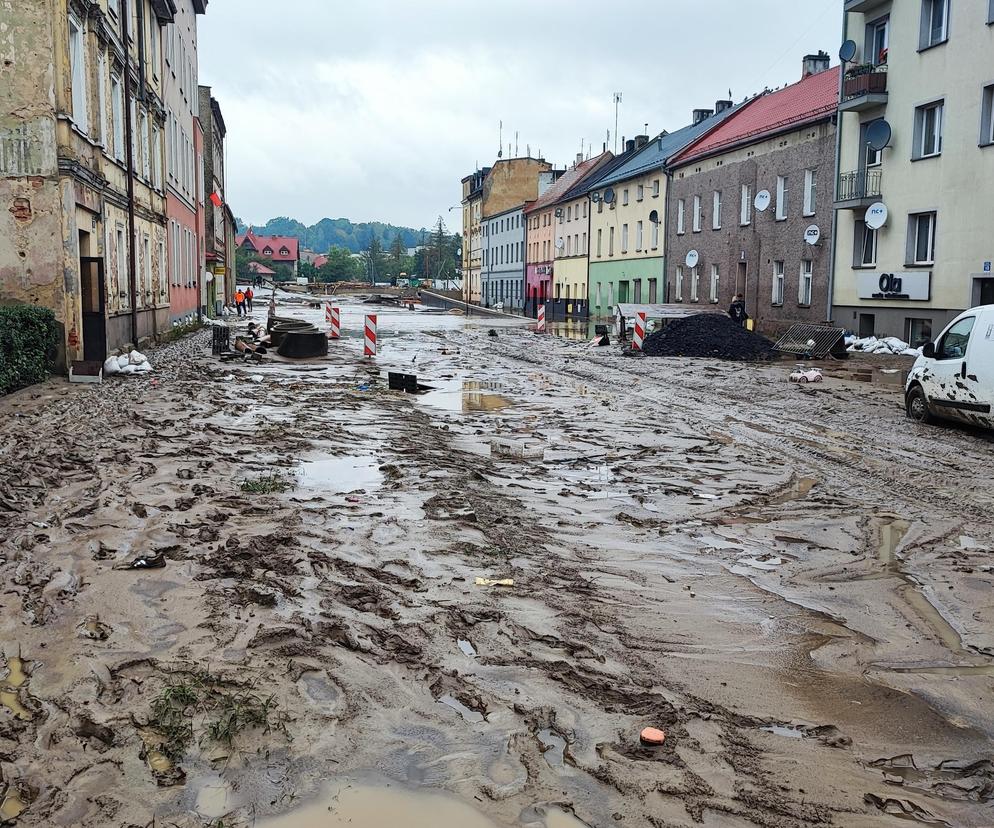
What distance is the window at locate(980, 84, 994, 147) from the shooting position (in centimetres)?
2483

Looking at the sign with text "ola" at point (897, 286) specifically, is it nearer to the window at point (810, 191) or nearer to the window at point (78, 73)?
the window at point (810, 191)

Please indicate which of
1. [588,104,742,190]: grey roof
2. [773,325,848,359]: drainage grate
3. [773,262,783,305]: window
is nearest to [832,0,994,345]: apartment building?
[773,325,848,359]: drainage grate

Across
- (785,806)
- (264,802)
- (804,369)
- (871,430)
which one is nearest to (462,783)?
(264,802)

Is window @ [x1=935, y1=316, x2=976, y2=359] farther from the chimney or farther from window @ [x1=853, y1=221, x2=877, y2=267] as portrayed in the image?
the chimney

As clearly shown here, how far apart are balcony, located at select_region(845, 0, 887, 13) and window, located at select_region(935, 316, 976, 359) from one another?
774 inches

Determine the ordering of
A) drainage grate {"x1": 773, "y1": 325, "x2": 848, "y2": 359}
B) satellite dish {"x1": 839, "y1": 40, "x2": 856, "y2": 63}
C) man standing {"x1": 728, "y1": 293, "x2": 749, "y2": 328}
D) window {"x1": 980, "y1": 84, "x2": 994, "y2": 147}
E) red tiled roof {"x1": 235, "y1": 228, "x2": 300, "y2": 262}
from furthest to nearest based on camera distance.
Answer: red tiled roof {"x1": 235, "y1": 228, "x2": 300, "y2": 262}, man standing {"x1": 728, "y1": 293, "x2": 749, "y2": 328}, satellite dish {"x1": 839, "y1": 40, "x2": 856, "y2": 63}, drainage grate {"x1": 773, "y1": 325, "x2": 848, "y2": 359}, window {"x1": 980, "y1": 84, "x2": 994, "y2": 147}

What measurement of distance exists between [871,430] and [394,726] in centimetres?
1087

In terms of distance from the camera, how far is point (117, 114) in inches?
928

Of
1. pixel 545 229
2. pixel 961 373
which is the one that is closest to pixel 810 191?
pixel 961 373

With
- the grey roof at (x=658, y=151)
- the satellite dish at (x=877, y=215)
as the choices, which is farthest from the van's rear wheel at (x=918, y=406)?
the grey roof at (x=658, y=151)

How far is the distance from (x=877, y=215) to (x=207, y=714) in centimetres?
2834

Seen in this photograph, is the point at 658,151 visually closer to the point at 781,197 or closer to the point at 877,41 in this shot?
the point at 781,197

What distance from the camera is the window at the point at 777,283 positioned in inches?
1437

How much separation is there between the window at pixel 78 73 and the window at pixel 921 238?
854 inches
